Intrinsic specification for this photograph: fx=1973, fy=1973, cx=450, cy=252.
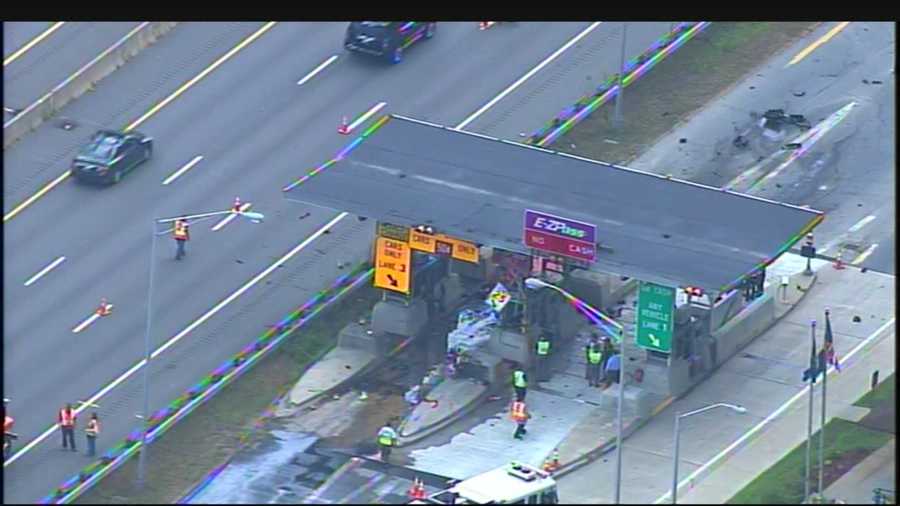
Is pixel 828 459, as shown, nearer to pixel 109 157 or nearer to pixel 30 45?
pixel 109 157

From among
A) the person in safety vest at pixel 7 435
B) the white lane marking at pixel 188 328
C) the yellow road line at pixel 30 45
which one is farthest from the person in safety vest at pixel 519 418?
the yellow road line at pixel 30 45

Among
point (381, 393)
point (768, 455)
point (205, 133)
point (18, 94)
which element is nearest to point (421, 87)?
point (205, 133)

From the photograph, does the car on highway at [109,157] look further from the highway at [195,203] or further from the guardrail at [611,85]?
the guardrail at [611,85]

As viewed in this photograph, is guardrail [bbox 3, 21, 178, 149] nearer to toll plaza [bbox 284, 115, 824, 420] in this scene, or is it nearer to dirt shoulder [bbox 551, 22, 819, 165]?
toll plaza [bbox 284, 115, 824, 420]

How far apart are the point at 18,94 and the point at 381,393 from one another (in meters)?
24.8

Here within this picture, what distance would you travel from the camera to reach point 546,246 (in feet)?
197

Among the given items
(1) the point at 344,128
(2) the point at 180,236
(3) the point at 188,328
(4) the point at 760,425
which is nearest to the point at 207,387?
(3) the point at 188,328

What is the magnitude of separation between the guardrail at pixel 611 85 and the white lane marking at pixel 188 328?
34.4 ft

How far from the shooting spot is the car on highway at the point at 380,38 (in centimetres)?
8094

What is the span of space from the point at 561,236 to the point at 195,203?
18.2 m

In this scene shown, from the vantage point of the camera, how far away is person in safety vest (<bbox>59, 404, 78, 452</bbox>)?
189ft

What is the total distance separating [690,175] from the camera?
7681cm

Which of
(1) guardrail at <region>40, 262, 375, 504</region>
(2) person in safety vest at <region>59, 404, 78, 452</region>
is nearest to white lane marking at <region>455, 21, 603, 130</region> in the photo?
(1) guardrail at <region>40, 262, 375, 504</region>

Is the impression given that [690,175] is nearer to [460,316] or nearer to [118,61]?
[460,316]
